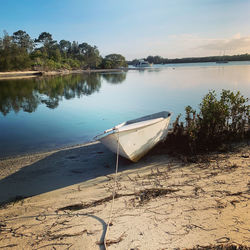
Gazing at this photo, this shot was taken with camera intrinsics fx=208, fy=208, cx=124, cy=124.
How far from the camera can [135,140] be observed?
564 centimetres

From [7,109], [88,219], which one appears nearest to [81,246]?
[88,219]

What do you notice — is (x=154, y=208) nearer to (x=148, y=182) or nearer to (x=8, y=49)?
(x=148, y=182)

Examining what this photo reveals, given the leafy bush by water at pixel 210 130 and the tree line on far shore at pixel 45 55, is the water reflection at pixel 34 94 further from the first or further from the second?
the tree line on far shore at pixel 45 55

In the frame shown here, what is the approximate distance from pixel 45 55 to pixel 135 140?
87924 mm

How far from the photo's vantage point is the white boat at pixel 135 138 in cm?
528

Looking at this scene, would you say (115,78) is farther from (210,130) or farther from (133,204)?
(133,204)

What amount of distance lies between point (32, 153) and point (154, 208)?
19.6ft

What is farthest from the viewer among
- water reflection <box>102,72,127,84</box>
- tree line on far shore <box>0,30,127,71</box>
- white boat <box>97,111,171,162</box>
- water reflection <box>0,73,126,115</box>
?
tree line on far shore <box>0,30,127,71</box>

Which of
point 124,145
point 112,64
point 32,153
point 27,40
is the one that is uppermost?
point 27,40

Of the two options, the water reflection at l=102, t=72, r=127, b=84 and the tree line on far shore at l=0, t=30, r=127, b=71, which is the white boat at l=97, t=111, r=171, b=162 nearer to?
the water reflection at l=102, t=72, r=127, b=84

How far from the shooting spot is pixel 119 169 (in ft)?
18.7

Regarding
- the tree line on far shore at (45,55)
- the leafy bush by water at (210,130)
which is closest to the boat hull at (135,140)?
the leafy bush by water at (210,130)

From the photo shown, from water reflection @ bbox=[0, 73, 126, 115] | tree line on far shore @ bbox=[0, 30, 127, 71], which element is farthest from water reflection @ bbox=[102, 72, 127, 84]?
tree line on far shore @ bbox=[0, 30, 127, 71]

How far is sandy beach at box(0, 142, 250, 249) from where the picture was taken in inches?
113
